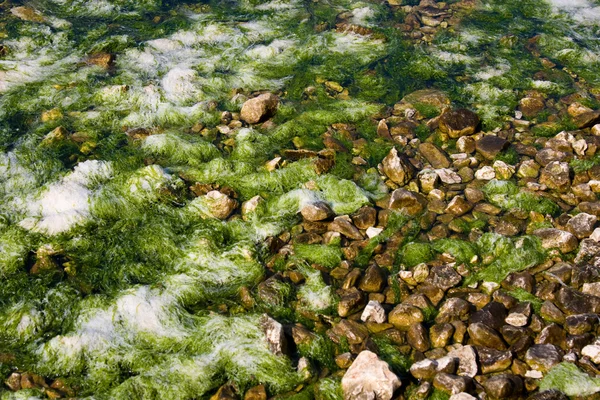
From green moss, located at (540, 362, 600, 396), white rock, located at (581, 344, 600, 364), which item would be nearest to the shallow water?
green moss, located at (540, 362, 600, 396)

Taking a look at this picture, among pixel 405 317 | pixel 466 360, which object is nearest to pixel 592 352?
pixel 466 360

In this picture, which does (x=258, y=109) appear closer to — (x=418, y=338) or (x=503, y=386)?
(x=418, y=338)

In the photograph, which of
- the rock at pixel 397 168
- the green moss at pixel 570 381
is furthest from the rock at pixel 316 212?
the green moss at pixel 570 381

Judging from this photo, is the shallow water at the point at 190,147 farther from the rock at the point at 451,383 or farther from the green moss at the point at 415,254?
the green moss at the point at 415,254

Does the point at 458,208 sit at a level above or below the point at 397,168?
below

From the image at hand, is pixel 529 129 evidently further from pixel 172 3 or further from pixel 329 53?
pixel 172 3

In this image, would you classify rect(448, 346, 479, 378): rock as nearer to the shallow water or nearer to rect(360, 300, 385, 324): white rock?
the shallow water

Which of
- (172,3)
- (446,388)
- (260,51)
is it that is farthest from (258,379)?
(172,3)
